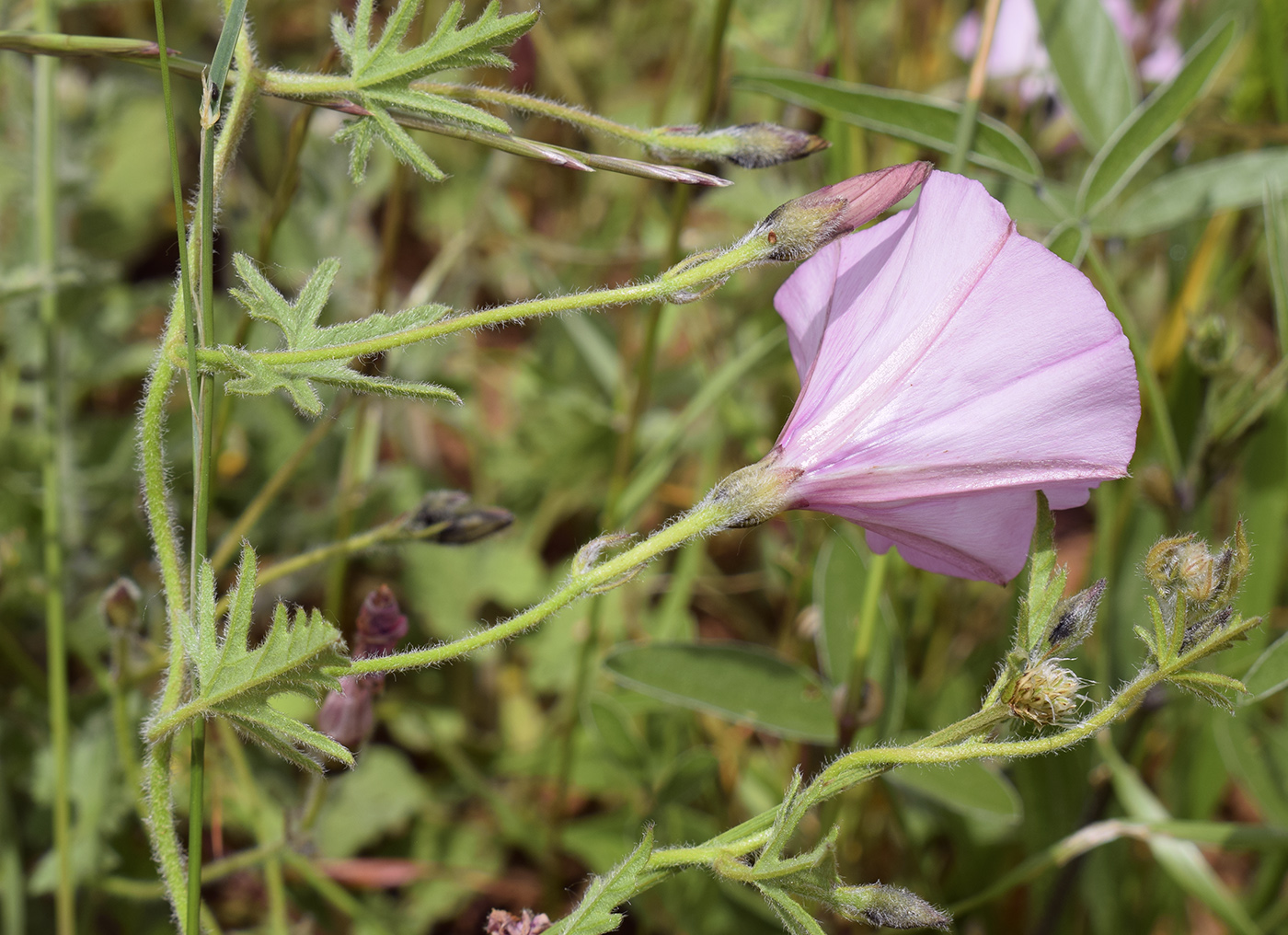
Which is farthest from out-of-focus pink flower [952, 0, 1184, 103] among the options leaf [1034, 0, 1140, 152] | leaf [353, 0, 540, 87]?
leaf [353, 0, 540, 87]

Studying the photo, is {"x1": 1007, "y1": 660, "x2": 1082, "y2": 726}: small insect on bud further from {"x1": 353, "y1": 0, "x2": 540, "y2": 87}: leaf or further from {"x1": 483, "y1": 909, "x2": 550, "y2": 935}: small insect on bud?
{"x1": 353, "y1": 0, "x2": 540, "y2": 87}: leaf

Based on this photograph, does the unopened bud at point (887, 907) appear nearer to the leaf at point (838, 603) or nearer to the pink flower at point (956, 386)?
the pink flower at point (956, 386)

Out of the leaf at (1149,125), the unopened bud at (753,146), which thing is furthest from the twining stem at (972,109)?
the unopened bud at (753,146)

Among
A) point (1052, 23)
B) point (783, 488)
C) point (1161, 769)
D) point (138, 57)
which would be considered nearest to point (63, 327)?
point (138, 57)

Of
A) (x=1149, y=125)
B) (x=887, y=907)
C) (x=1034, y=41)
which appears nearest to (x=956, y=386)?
(x=887, y=907)

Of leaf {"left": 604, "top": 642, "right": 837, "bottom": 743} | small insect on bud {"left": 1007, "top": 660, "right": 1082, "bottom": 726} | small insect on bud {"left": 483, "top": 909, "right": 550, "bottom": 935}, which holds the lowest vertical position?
leaf {"left": 604, "top": 642, "right": 837, "bottom": 743}

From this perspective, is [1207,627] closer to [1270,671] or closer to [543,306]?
[1270,671]
